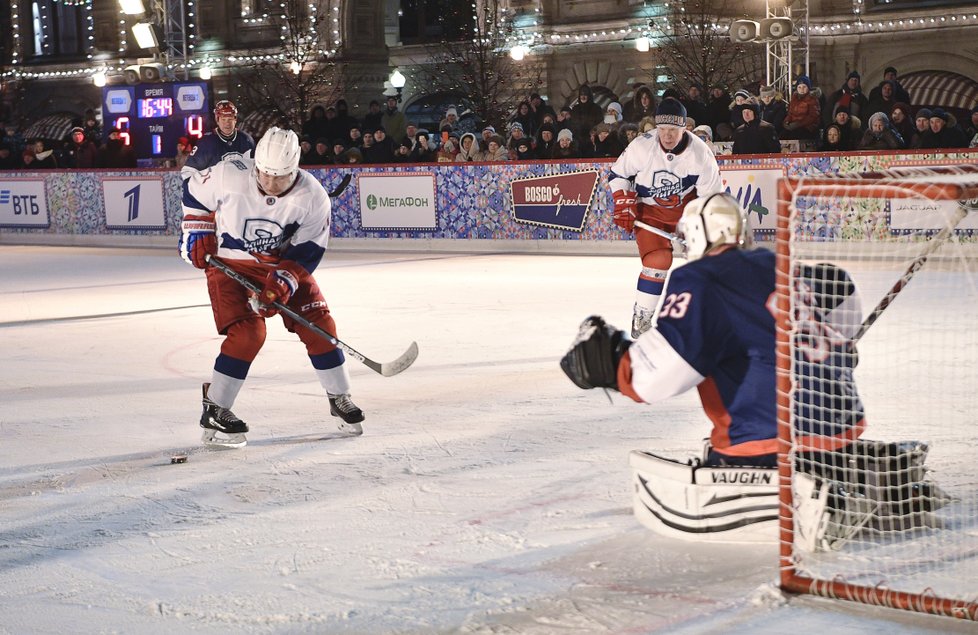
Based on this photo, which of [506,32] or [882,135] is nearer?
[882,135]

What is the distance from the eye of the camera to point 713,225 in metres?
3.54

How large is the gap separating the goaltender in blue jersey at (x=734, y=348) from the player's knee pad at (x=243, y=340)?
2.11 metres

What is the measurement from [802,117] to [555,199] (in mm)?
2759

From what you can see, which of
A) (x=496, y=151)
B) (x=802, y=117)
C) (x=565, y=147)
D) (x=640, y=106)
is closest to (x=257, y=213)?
(x=802, y=117)

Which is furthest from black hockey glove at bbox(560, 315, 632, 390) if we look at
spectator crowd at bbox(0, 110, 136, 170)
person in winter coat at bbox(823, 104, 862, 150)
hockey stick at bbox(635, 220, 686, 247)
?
spectator crowd at bbox(0, 110, 136, 170)

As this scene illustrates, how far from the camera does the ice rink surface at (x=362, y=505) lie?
3.26 metres

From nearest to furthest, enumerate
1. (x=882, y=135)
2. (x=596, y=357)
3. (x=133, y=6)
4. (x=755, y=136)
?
(x=596, y=357) → (x=882, y=135) → (x=755, y=136) → (x=133, y=6)

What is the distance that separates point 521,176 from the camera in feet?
46.3

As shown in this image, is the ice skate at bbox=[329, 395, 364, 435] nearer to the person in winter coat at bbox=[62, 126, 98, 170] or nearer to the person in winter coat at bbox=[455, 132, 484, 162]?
the person in winter coat at bbox=[455, 132, 484, 162]

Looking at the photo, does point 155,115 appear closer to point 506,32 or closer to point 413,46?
point 506,32

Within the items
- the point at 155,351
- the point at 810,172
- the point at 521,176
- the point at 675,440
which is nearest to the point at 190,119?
the point at 521,176

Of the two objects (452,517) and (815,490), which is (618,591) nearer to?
(815,490)

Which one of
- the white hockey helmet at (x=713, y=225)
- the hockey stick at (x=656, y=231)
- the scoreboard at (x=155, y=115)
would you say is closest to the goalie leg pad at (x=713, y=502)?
the white hockey helmet at (x=713, y=225)

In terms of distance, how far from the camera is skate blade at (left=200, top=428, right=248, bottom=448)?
523cm
